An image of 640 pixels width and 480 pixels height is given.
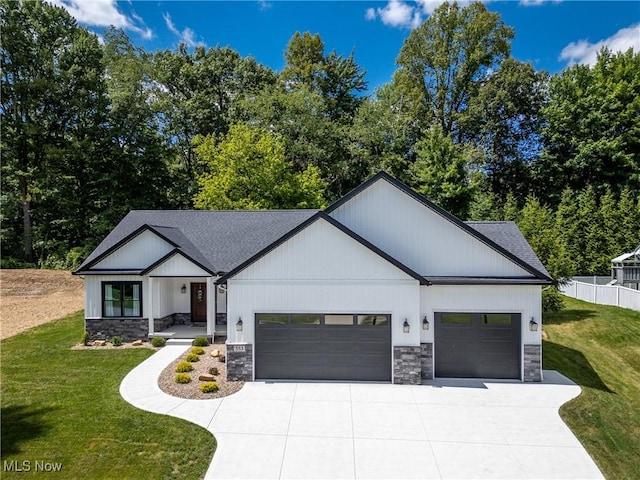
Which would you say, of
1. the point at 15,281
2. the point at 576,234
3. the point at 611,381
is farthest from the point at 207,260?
the point at 576,234

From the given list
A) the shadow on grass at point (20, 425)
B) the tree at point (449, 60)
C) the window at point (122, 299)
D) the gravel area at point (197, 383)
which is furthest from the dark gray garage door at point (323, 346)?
the tree at point (449, 60)

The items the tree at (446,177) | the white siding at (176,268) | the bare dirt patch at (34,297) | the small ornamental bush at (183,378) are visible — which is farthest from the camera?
the tree at (446,177)

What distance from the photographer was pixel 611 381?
12141mm

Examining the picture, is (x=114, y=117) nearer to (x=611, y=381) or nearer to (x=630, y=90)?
(x=611, y=381)

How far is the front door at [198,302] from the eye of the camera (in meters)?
17.7

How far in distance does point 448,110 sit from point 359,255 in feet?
102

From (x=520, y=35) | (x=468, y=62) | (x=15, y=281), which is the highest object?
(x=520, y=35)

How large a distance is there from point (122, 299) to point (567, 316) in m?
21.5

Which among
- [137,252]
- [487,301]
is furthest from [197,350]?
[487,301]

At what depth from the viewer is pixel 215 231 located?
1848 cm

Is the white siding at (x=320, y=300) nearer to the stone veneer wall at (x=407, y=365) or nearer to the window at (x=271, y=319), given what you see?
the window at (x=271, y=319)

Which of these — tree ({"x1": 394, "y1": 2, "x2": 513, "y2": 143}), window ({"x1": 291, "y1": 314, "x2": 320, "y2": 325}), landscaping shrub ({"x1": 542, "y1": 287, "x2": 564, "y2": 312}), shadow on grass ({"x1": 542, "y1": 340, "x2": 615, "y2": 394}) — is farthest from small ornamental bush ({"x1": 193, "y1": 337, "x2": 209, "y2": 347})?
tree ({"x1": 394, "y1": 2, "x2": 513, "y2": 143})

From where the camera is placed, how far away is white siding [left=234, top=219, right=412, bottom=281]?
455 inches
